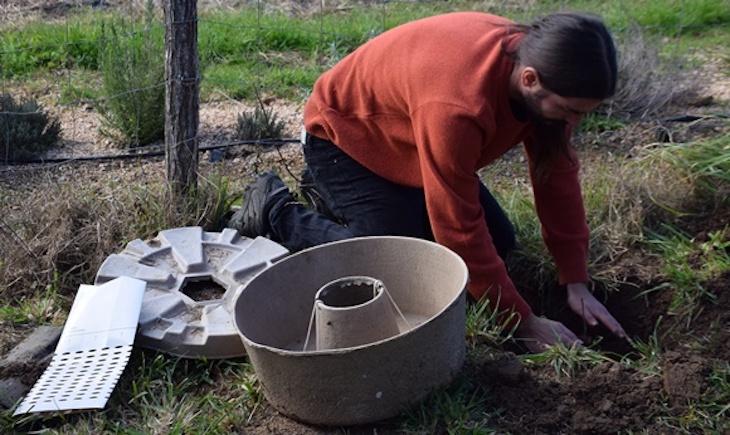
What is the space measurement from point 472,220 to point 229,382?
36.6 inches

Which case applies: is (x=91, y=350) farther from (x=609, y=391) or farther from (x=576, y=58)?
(x=576, y=58)

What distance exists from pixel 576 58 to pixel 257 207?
154cm

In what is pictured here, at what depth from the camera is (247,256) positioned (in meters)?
3.40

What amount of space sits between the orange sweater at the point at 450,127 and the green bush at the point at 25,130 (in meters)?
2.05

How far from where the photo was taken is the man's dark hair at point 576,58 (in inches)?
98.9

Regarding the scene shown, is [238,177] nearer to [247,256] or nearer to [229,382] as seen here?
[247,256]

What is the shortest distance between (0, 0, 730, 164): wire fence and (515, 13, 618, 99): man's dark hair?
1857 millimetres

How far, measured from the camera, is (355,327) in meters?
2.52

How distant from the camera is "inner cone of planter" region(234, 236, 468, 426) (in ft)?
7.68

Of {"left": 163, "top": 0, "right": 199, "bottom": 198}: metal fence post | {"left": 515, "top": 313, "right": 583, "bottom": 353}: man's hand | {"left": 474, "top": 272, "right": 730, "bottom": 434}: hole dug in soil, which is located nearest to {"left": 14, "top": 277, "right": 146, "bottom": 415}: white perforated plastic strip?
{"left": 163, "top": 0, "right": 199, "bottom": 198}: metal fence post

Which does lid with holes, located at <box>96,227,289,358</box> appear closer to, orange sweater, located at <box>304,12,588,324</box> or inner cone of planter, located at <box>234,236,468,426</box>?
inner cone of planter, located at <box>234,236,468,426</box>

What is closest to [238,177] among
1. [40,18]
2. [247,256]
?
→ [247,256]

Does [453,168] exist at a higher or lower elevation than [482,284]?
higher

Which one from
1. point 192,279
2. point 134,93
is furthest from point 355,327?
point 134,93
